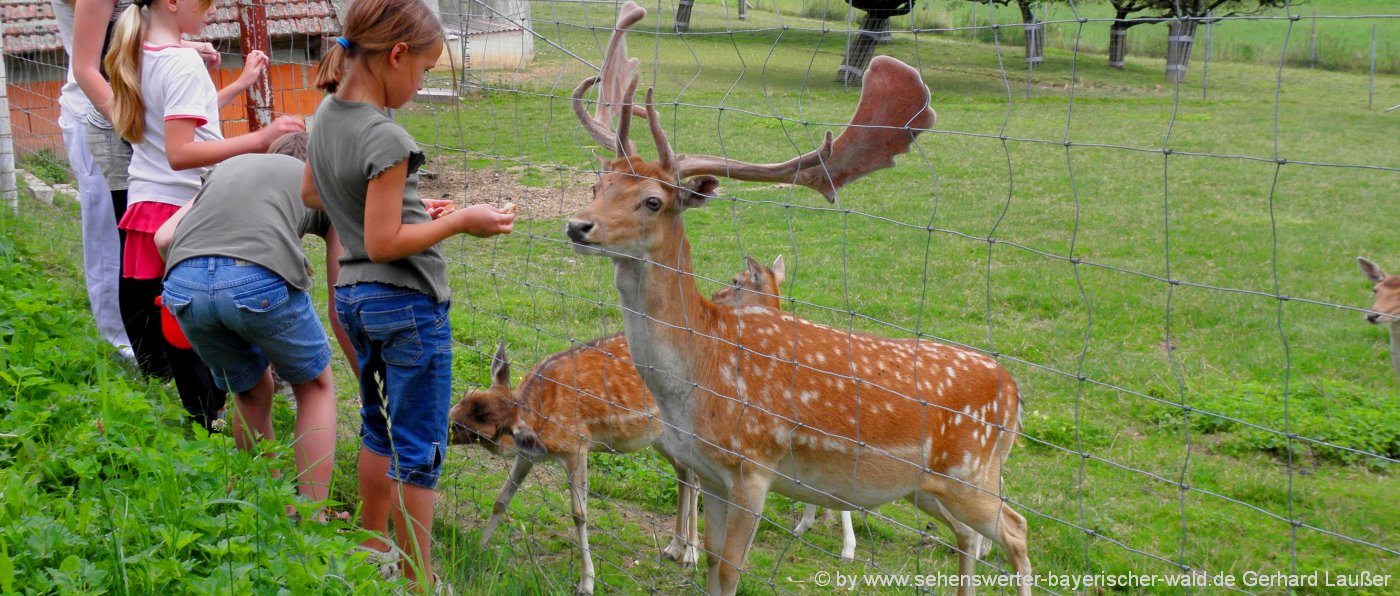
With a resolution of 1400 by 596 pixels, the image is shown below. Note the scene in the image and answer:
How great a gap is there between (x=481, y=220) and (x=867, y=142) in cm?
120

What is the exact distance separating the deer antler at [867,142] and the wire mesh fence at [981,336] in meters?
0.15

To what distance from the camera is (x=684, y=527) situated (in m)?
4.79

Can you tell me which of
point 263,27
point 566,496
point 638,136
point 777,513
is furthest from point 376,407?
point 638,136

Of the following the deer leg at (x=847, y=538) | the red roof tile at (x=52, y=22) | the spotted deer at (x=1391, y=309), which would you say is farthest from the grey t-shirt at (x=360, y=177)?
the red roof tile at (x=52, y=22)

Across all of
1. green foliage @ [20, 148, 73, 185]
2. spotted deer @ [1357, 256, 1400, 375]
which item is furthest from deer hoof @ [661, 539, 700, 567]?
green foliage @ [20, 148, 73, 185]

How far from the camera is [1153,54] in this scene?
91.4 ft

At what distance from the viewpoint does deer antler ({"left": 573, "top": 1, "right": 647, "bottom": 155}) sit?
4.05 meters

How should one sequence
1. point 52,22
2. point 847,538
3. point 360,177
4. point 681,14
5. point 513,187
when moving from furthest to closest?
point 681,14 → point 513,187 → point 52,22 → point 847,538 → point 360,177

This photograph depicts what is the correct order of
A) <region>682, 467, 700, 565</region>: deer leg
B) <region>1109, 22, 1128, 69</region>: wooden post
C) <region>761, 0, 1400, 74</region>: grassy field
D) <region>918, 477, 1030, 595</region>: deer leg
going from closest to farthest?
<region>918, 477, 1030, 595</region>: deer leg, <region>682, 467, 700, 565</region>: deer leg, <region>761, 0, 1400, 74</region>: grassy field, <region>1109, 22, 1128, 69</region>: wooden post

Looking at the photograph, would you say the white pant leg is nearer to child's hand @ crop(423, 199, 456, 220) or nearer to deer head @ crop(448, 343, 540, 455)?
deer head @ crop(448, 343, 540, 455)

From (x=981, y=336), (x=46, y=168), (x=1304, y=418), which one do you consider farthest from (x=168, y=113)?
(x=46, y=168)

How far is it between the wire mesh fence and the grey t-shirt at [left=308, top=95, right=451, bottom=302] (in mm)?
665

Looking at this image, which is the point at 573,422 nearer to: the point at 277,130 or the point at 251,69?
the point at 277,130

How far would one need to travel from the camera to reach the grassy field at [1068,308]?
462 centimetres
